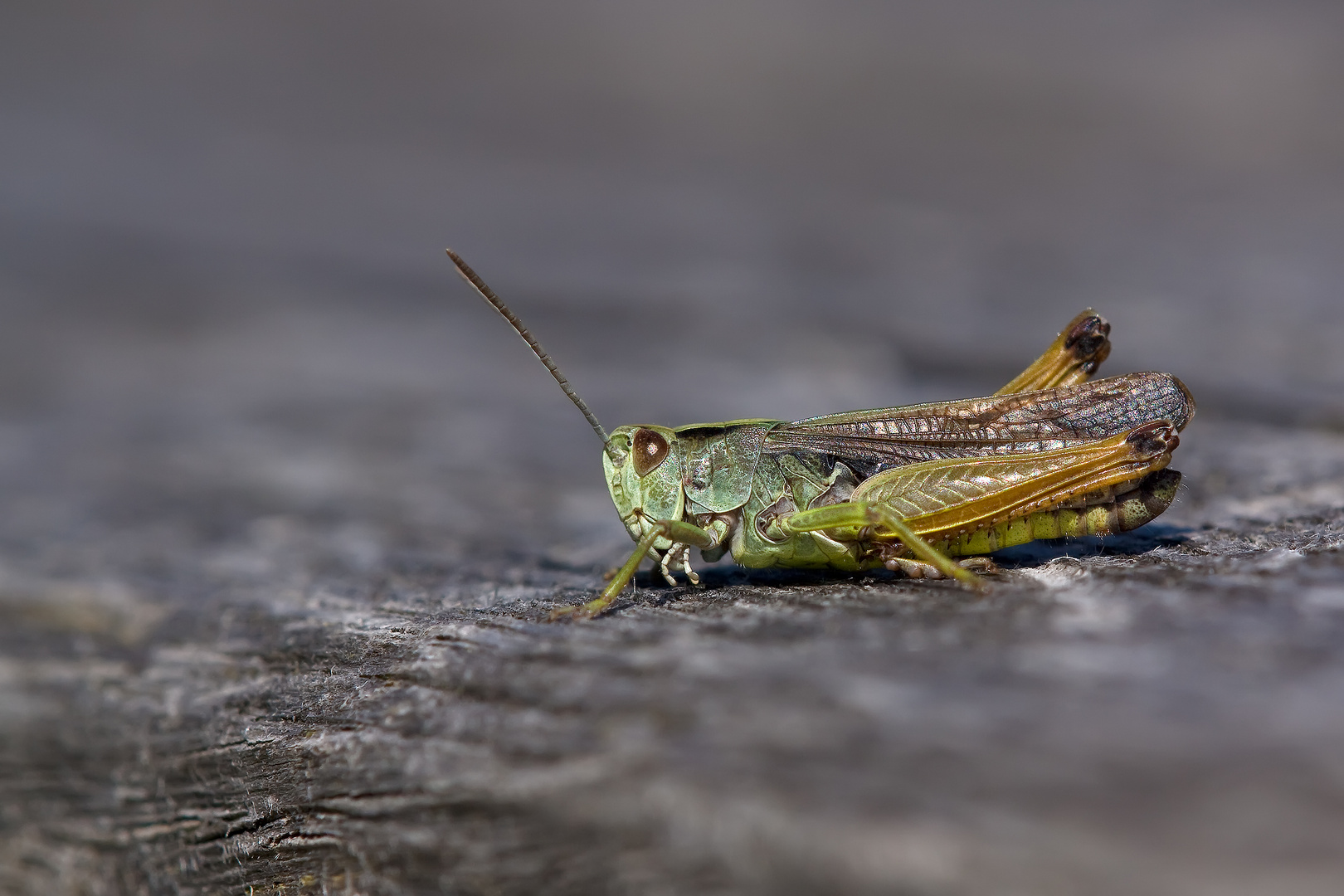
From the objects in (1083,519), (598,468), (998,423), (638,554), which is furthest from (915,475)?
(598,468)

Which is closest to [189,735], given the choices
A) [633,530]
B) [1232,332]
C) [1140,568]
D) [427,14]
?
[633,530]

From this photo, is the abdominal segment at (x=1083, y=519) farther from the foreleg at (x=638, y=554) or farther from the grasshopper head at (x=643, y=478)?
the grasshopper head at (x=643, y=478)

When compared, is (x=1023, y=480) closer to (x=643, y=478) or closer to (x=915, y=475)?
(x=915, y=475)

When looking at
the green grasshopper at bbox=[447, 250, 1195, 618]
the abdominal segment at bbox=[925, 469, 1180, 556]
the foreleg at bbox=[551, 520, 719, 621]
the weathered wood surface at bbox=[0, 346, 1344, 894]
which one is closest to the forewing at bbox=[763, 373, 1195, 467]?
the green grasshopper at bbox=[447, 250, 1195, 618]

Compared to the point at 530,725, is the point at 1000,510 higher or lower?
higher

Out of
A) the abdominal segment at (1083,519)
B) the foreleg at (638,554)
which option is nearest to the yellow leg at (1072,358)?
the abdominal segment at (1083,519)

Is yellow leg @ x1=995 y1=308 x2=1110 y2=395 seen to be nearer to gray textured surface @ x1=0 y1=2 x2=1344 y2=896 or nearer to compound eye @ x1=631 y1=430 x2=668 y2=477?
gray textured surface @ x1=0 y1=2 x2=1344 y2=896

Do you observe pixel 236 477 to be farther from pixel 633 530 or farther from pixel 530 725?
pixel 530 725

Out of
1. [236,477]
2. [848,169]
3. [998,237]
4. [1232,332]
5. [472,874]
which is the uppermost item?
[848,169]
